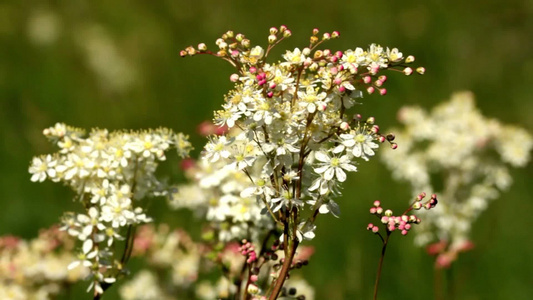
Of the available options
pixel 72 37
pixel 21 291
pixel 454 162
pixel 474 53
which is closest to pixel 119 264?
pixel 21 291

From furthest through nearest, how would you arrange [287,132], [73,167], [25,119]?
[25,119] < [73,167] < [287,132]

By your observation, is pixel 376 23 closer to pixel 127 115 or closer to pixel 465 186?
pixel 127 115

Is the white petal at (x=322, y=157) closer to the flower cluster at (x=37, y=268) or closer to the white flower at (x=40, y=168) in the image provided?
the white flower at (x=40, y=168)

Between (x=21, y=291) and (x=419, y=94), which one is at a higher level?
(x=419, y=94)

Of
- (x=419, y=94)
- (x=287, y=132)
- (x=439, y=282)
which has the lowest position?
(x=287, y=132)

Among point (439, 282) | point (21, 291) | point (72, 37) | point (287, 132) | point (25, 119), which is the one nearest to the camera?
point (287, 132)

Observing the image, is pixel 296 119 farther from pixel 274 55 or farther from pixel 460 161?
pixel 274 55

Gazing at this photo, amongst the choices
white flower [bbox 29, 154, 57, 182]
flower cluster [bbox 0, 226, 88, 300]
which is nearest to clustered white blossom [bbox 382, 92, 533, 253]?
flower cluster [bbox 0, 226, 88, 300]
